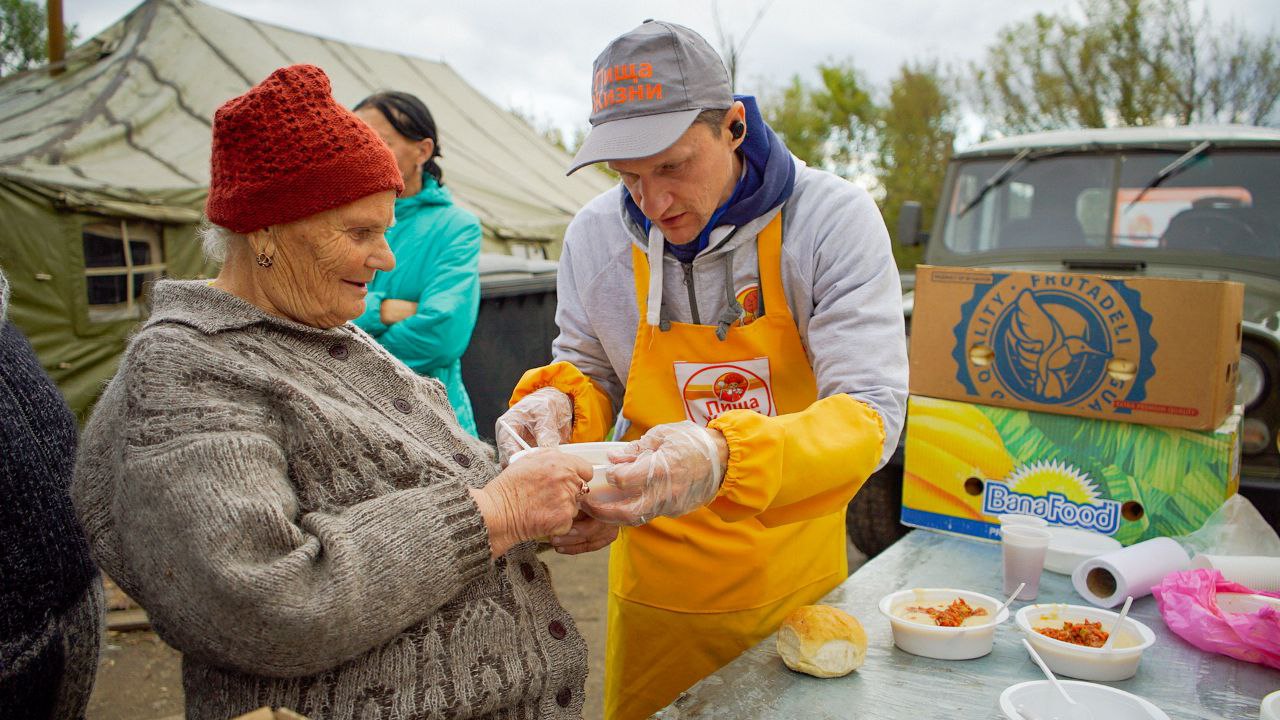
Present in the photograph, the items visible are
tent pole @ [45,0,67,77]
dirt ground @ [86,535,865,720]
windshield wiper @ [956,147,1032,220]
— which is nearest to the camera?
dirt ground @ [86,535,865,720]

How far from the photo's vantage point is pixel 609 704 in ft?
7.27

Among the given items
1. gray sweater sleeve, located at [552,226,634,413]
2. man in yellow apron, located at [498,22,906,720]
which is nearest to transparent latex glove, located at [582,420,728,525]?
man in yellow apron, located at [498,22,906,720]

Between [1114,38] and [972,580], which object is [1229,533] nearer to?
[972,580]

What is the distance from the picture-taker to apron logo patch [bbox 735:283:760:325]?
1951 millimetres

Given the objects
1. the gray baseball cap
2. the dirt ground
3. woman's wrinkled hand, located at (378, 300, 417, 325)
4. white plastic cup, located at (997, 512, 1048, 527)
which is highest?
the gray baseball cap

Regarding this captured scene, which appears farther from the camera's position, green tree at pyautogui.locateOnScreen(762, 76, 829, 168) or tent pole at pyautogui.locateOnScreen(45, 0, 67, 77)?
green tree at pyautogui.locateOnScreen(762, 76, 829, 168)

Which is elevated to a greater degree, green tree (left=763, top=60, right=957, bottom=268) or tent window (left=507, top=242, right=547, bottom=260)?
green tree (left=763, top=60, right=957, bottom=268)

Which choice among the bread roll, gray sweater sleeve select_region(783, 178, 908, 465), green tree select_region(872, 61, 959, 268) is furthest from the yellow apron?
green tree select_region(872, 61, 959, 268)

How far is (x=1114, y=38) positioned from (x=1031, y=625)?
711 inches

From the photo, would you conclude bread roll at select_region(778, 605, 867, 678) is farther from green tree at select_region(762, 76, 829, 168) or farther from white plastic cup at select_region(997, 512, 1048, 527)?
green tree at select_region(762, 76, 829, 168)

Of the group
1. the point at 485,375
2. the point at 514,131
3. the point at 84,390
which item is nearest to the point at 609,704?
the point at 485,375

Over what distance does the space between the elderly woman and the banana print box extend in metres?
1.43

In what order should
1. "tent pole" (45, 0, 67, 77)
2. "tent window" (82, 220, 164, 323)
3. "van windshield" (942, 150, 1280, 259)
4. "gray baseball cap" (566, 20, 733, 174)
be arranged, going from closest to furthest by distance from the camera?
"gray baseball cap" (566, 20, 733, 174) < "van windshield" (942, 150, 1280, 259) < "tent window" (82, 220, 164, 323) < "tent pole" (45, 0, 67, 77)

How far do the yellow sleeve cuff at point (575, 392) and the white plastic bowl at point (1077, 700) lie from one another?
3.36 feet
